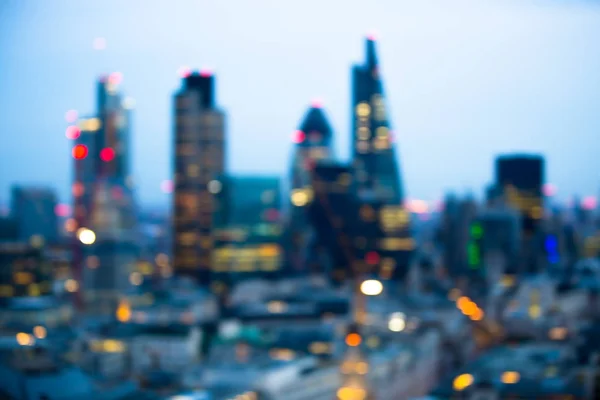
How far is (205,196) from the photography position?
33938 millimetres

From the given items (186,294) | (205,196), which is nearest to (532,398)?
(186,294)

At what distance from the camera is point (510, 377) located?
10320mm

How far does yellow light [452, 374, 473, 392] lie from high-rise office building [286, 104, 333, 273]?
2193 cm

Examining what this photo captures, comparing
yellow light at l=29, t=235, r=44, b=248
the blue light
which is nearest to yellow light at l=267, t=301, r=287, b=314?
yellow light at l=29, t=235, r=44, b=248

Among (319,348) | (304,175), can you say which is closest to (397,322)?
(319,348)

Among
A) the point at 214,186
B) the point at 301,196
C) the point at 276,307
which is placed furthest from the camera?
the point at 301,196

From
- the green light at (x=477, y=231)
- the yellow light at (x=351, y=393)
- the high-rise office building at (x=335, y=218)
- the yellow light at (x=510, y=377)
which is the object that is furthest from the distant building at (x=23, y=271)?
the yellow light at (x=510, y=377)

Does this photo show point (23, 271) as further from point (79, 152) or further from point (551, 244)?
point (551, 244)

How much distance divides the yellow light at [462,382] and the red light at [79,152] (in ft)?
54.4

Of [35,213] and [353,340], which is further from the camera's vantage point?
[35,213]

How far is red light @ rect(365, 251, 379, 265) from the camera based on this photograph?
34562 mm

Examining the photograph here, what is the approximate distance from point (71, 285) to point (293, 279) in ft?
20.2

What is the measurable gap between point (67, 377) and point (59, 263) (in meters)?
17.8

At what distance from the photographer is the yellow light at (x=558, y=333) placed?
49.8ft
